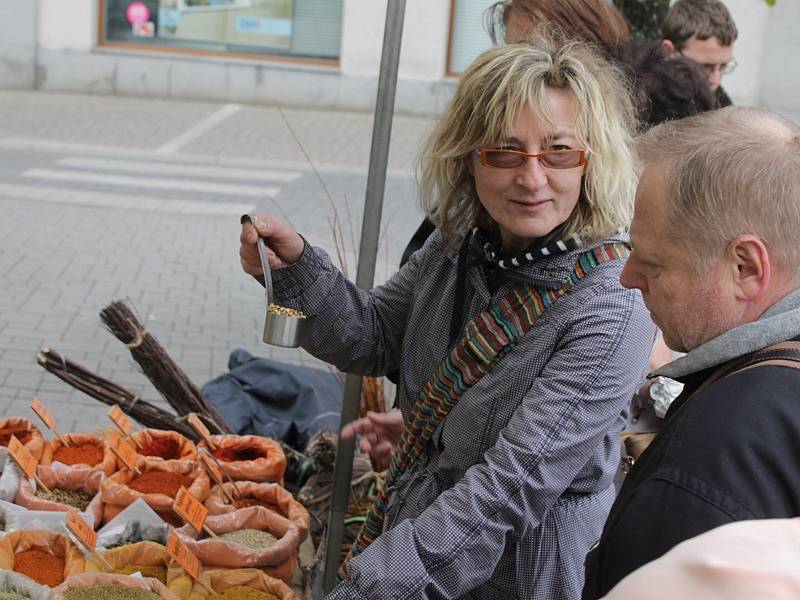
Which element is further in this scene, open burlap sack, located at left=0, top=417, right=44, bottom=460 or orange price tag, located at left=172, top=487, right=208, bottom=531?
open burlap sack, located at left=0, top=417, right=44, bottom=460

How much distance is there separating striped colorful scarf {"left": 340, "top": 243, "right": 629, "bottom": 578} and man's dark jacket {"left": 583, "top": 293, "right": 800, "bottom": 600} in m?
0.64

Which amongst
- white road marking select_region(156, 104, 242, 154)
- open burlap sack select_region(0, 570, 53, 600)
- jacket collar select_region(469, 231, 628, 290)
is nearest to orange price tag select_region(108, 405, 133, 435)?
open burlap sack select_region(0, 570, 53, 600)

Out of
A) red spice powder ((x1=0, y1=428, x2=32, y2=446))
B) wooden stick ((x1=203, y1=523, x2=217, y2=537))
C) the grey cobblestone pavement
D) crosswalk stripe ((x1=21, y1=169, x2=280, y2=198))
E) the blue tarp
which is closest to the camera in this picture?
wooden stick ((x1=203, y1=523, x2=217, y2=537))

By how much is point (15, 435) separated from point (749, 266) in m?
2.80

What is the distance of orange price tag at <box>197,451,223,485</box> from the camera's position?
3.35 m

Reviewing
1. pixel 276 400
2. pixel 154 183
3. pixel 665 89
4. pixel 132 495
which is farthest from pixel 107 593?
pixel 154 183

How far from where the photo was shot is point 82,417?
4.87 meters

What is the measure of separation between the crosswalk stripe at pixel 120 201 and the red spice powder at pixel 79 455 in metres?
5.07

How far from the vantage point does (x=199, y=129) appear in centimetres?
1225

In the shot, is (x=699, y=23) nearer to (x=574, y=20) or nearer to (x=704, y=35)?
(x=704, y=35)

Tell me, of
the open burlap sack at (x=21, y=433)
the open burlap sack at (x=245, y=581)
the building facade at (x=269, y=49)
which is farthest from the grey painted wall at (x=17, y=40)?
the open burlap sack at (x=245, y=581)

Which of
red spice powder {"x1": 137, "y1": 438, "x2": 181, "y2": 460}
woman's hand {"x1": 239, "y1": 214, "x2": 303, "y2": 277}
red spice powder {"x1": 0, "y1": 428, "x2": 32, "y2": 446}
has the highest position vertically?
woman's hand {"x1": 239, "y1": 214, "x2": 303, "y2": 277}

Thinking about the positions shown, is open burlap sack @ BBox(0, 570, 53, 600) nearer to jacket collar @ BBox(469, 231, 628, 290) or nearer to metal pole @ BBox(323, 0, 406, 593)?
metal pole @ BBox(323, 0, 406, 593)

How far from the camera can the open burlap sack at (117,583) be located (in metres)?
2.74
